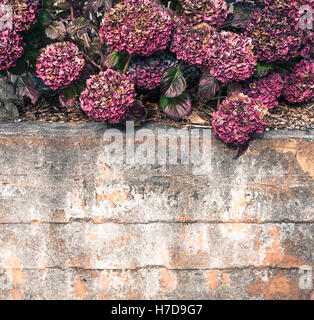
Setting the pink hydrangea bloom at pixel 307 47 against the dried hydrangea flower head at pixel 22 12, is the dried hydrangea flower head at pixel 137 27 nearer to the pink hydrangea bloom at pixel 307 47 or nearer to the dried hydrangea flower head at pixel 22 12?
the dried hydrangea flower head at pixel 22 12

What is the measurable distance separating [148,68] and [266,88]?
636mm

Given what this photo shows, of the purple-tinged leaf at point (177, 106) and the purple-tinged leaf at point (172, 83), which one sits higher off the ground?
the purple-tinged leaf at point (172, 83)

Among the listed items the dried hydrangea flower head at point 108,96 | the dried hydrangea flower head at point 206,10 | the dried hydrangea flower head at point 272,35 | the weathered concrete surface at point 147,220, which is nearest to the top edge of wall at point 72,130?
the weathered concrete surface at point 147,220

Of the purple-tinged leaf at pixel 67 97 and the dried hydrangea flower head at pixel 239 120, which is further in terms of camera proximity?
the purple-tinged leaf at pixel 67 97

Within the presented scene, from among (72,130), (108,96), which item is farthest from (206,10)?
(72,130)

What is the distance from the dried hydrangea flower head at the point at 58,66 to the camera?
2.06 meters

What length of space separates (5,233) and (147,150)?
2.85 ft

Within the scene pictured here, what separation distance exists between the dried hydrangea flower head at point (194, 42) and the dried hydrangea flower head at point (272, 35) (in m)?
0.22

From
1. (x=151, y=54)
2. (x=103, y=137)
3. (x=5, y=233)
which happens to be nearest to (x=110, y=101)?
(x=103, y=137)

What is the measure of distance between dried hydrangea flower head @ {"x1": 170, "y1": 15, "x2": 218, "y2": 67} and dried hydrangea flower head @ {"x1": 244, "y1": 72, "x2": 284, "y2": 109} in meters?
0.32

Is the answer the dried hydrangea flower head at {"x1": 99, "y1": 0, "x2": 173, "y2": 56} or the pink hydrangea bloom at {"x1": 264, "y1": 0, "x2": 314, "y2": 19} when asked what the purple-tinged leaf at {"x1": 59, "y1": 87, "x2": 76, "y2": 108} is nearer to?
the dried hydrangea flower head at {"x1": 99, "y1": 0, "x2": 173, "y2": 56}

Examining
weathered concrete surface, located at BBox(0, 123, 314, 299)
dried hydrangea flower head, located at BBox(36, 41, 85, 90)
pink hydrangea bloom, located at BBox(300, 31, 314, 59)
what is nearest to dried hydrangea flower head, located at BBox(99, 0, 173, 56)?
dried hydrangea flower head, located at BBox(36, 41, 85, 90)

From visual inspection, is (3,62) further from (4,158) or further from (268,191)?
(268,191)

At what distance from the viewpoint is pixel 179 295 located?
93.8 inches
